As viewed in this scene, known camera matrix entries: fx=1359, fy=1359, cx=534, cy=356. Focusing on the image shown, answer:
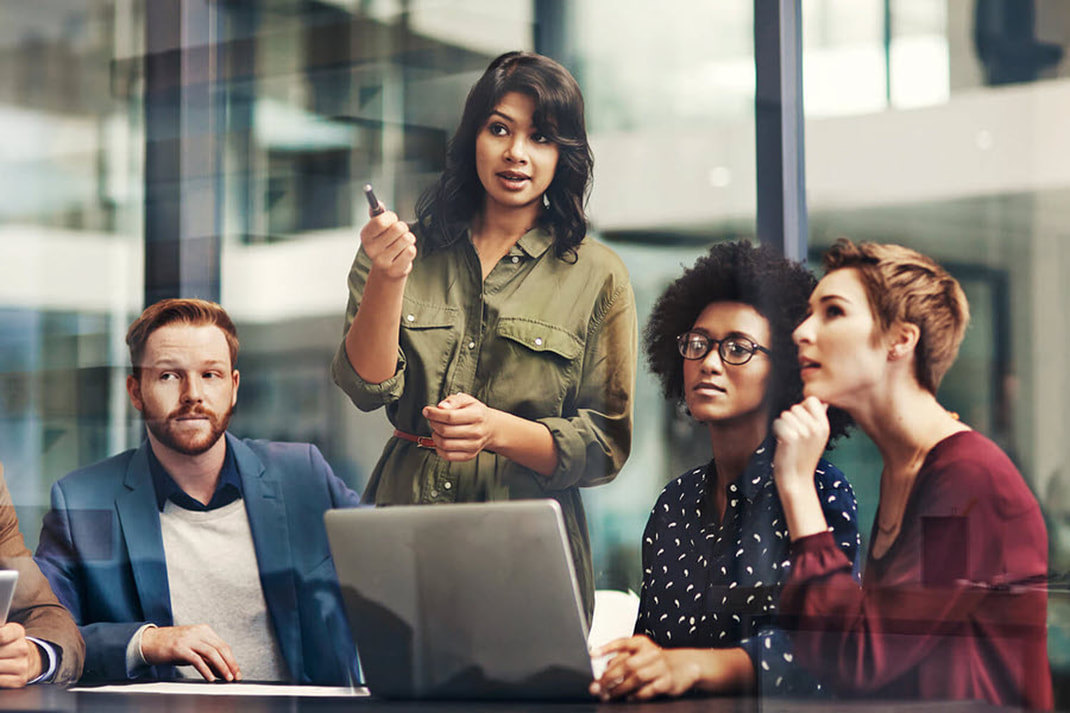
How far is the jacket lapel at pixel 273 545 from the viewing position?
320 cm

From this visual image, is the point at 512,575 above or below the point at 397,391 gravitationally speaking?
below

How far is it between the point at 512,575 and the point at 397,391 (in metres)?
0.85

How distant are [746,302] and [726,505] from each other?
0.41 metres

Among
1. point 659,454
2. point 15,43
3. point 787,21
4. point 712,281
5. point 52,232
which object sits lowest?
point 659,454

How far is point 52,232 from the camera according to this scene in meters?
3.84

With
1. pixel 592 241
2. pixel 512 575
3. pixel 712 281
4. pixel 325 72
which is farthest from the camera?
pixel 325 72

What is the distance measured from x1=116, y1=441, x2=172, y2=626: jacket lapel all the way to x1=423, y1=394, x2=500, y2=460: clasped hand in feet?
2.47

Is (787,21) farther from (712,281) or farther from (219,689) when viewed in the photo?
(219,689)

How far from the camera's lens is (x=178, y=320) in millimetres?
3373

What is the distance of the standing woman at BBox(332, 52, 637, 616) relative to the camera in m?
2.96

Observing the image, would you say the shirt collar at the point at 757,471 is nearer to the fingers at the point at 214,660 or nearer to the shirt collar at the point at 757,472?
the shirt collar at the point at 757,472

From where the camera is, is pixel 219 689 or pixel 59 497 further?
pixel 59 497

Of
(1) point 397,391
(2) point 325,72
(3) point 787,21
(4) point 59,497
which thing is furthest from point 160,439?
(3) point 787,21

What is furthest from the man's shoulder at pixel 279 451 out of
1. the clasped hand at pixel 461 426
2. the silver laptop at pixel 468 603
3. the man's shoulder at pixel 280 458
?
the silver laptop at pixel 468 603
